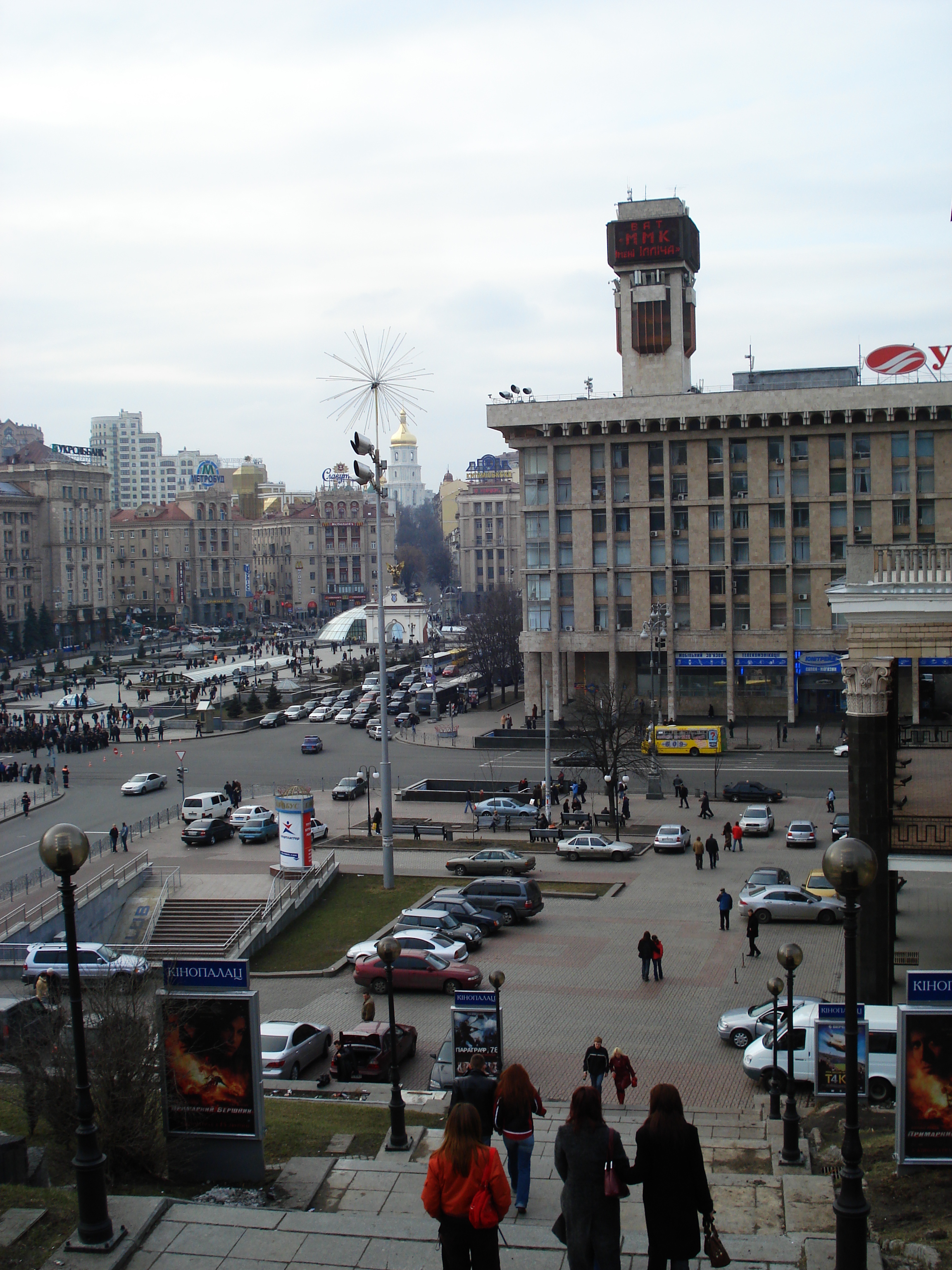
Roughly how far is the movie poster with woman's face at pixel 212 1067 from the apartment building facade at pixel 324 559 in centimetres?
16054

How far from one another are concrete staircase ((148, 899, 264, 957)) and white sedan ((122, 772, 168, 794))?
19452mm

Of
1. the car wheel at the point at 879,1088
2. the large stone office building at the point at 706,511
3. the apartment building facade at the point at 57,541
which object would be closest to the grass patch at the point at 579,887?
the car wheel at the point at 879,1088

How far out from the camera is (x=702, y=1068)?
19469 mm

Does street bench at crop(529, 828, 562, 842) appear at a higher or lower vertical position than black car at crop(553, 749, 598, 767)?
lower

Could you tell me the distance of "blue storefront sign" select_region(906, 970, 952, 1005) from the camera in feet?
38.6

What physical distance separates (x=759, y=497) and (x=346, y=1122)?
170ft

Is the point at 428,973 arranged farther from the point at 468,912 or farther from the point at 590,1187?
the point at 590,1187

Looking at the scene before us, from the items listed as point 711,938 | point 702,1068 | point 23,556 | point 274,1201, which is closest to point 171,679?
point 23,556

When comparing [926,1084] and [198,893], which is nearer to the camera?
[926,1084]

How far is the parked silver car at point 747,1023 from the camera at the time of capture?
19.8m

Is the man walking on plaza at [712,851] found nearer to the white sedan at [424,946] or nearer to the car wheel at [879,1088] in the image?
the white sedan at [424,946]

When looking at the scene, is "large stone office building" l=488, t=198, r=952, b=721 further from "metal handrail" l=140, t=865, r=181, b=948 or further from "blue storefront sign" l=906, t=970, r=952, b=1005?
"blue storefront sign" l=906, t=970, r=952, b=1005

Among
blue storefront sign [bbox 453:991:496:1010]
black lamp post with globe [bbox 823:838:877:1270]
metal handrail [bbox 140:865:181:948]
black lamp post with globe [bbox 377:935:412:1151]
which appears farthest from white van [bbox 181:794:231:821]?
black lamp post with globe [bbox 823:838:877:1270]

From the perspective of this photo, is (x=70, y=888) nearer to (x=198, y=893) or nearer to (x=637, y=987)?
(x=637, y=987)
